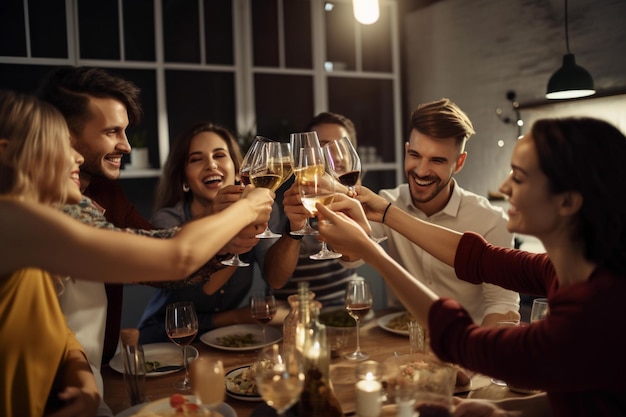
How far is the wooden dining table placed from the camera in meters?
1.35

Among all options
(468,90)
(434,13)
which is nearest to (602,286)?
(468,90)

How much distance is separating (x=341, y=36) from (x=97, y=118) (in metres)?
3.52

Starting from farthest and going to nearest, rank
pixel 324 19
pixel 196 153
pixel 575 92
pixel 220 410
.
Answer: pixel 324 19, pixel 575 92, pixel 196 153, pixel 220 410

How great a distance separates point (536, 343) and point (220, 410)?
0.71m

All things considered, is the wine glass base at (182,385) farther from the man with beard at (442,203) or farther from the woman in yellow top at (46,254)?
the man with beard at (442,203)

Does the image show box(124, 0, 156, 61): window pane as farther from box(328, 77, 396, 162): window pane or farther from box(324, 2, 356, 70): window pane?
box(328, 77, 396, 162): window pane

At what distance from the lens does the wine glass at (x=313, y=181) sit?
4.84 ft

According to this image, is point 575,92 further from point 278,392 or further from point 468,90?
point 278,392

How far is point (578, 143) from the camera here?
1082mm

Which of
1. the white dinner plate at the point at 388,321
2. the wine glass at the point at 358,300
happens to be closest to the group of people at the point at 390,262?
the wine glass at the point at 358,300

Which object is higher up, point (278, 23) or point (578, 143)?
point (278, 23)

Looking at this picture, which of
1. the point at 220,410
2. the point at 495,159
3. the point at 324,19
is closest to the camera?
the point at 220,410

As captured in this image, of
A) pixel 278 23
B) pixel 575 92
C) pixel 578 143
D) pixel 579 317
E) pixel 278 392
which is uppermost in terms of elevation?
pixel 278 23

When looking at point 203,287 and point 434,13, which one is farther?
point 434,13
